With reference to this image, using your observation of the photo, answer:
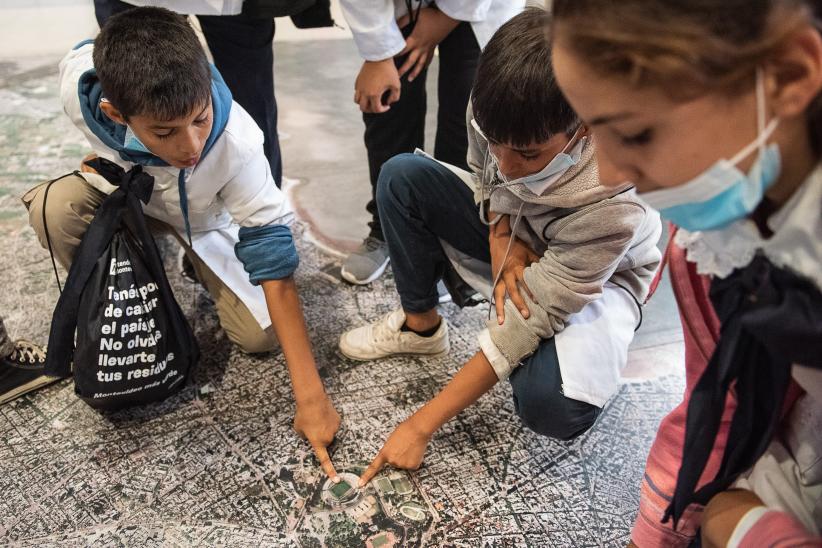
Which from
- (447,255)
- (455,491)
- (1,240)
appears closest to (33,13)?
(1,240)

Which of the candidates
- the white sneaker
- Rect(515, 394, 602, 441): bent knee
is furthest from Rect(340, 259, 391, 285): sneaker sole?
Rect(515, 394, 602, 441): bent knee

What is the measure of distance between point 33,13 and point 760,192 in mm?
3487

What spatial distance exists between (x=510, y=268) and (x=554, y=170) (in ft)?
0.65

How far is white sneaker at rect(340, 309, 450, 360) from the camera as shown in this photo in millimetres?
1246

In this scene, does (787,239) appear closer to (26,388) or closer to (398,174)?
(398,174)

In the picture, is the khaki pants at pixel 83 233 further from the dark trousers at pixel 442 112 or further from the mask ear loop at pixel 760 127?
the mask ear loop at pixel 760 127

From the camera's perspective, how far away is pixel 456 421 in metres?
1.14

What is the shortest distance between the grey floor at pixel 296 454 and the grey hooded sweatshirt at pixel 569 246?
21 cm

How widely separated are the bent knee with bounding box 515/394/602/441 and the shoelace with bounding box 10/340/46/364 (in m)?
0.85

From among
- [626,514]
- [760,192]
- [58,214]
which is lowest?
[626,514]

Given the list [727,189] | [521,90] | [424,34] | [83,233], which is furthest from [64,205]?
[727,189]

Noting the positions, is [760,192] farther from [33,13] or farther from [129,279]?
[33,13]

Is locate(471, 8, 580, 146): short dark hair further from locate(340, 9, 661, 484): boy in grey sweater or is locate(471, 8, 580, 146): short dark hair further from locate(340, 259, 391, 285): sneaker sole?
locate(340, 259, 391, 285): sneaker sole

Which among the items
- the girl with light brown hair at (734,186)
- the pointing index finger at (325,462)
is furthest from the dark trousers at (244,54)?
the girl with light brown hair at (734,186)
